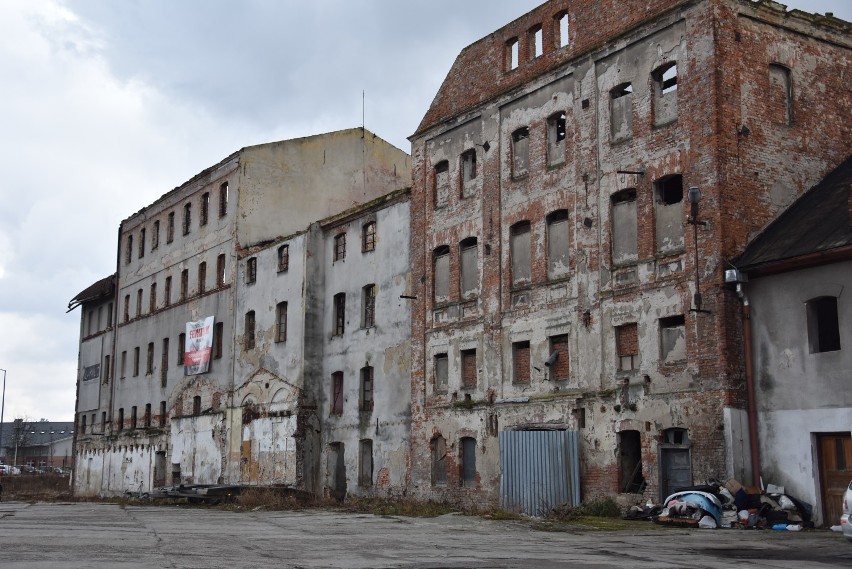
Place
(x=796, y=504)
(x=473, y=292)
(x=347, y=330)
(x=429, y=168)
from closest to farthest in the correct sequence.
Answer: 1. (x=796, y=504)
2. (x=473, y=292)
3. (x=429, y=168)
4. (x=347, y=330)

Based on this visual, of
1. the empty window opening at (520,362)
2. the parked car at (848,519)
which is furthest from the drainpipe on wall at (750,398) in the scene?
the empty window opening at (520,362)

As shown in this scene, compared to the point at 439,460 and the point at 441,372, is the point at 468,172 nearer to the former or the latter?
the point at 441,372

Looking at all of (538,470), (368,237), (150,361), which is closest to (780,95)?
(538,470)

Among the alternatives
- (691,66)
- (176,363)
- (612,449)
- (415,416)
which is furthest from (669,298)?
(176,363)

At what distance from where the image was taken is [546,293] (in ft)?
80.6

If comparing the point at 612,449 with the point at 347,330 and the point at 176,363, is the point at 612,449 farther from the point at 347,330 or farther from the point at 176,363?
the point at 176,363

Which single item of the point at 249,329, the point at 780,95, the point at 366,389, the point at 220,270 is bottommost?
the point at 366,389

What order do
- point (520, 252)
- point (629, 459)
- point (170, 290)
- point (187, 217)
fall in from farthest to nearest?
point (170, 290) < point (187, 217) < point (520, 252) < point (629, 459)

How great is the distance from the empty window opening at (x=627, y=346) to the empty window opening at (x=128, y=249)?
33705 millimetres

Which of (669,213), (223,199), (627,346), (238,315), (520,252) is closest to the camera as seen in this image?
(669,213)

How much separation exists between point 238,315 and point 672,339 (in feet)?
68.8

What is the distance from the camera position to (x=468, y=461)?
87.1 ft

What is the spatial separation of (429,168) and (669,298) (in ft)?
33.9

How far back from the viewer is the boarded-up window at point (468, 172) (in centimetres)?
2783
